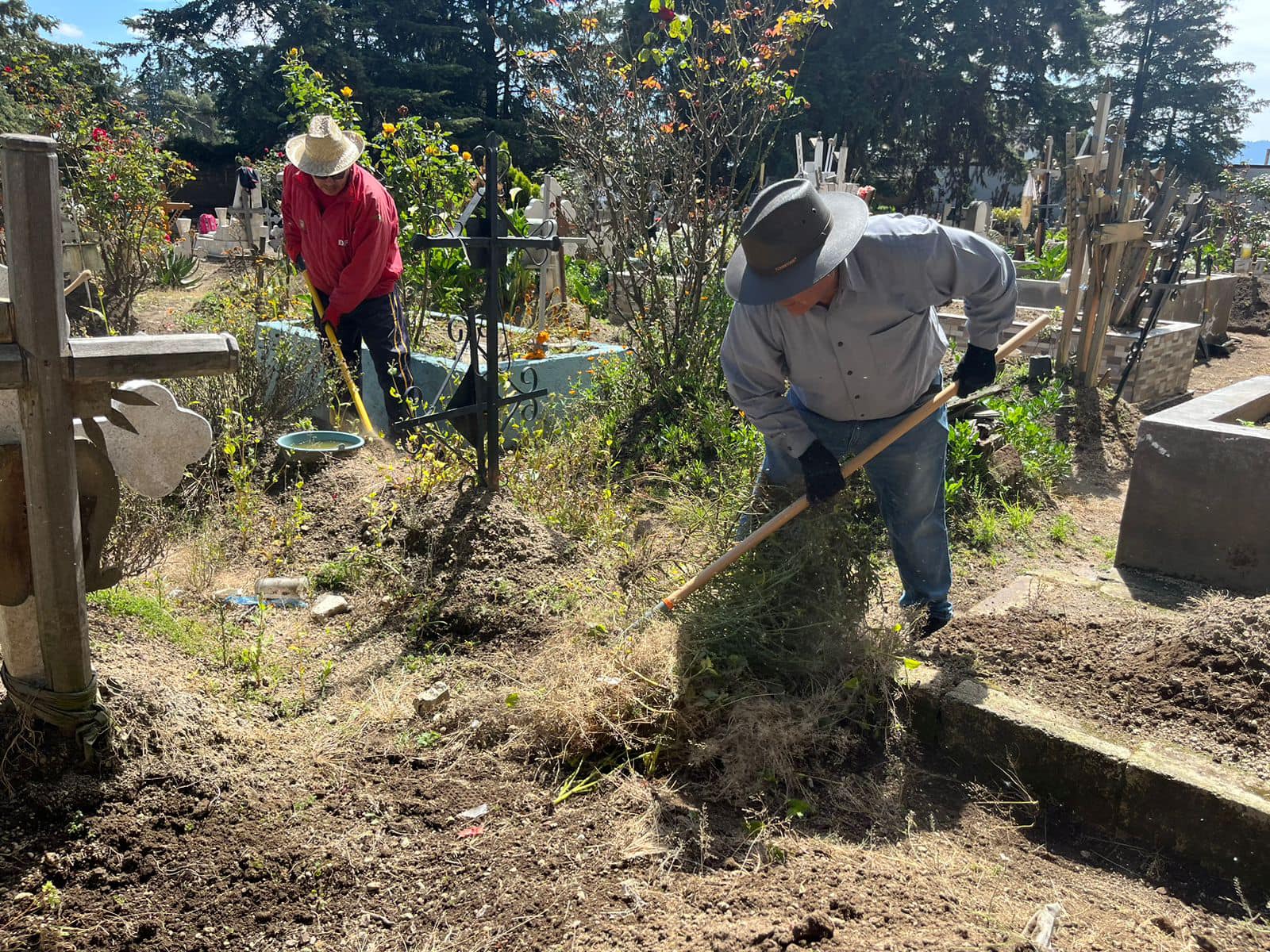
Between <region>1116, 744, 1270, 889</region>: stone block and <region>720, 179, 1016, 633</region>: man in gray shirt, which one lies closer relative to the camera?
<region>1116, 744, 1270, 889</region>: stone block

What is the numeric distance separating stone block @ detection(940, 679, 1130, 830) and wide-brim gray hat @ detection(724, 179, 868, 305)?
1507 millimetres

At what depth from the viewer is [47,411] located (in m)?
2.12

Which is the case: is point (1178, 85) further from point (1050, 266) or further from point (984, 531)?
point (984, 531)

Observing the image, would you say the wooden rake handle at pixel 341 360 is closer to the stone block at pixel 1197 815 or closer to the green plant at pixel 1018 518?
the green plant at pixel 1018 518

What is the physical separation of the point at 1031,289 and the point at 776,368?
960cm

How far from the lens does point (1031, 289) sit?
38.4ft

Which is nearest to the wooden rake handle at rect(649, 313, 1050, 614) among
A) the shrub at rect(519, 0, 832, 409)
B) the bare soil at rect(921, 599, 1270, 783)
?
the bare soil at rect(921, 599, 1270, 783)

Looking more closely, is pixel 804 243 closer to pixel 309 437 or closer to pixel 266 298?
pixel 309 437

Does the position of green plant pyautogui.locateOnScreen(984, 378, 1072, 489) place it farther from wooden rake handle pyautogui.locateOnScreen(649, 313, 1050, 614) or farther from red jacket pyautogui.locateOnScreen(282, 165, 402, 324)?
red jacket pyautogui.locateOnScreen(282, 165, 402, 324)

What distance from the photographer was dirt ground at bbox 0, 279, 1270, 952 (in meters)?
2.20

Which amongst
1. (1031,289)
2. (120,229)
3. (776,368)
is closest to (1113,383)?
(1031,289)

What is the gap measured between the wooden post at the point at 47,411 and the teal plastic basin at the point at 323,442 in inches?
111

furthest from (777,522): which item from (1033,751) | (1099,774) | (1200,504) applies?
(1200,504)

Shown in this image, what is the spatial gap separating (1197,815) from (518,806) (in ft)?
6.53
